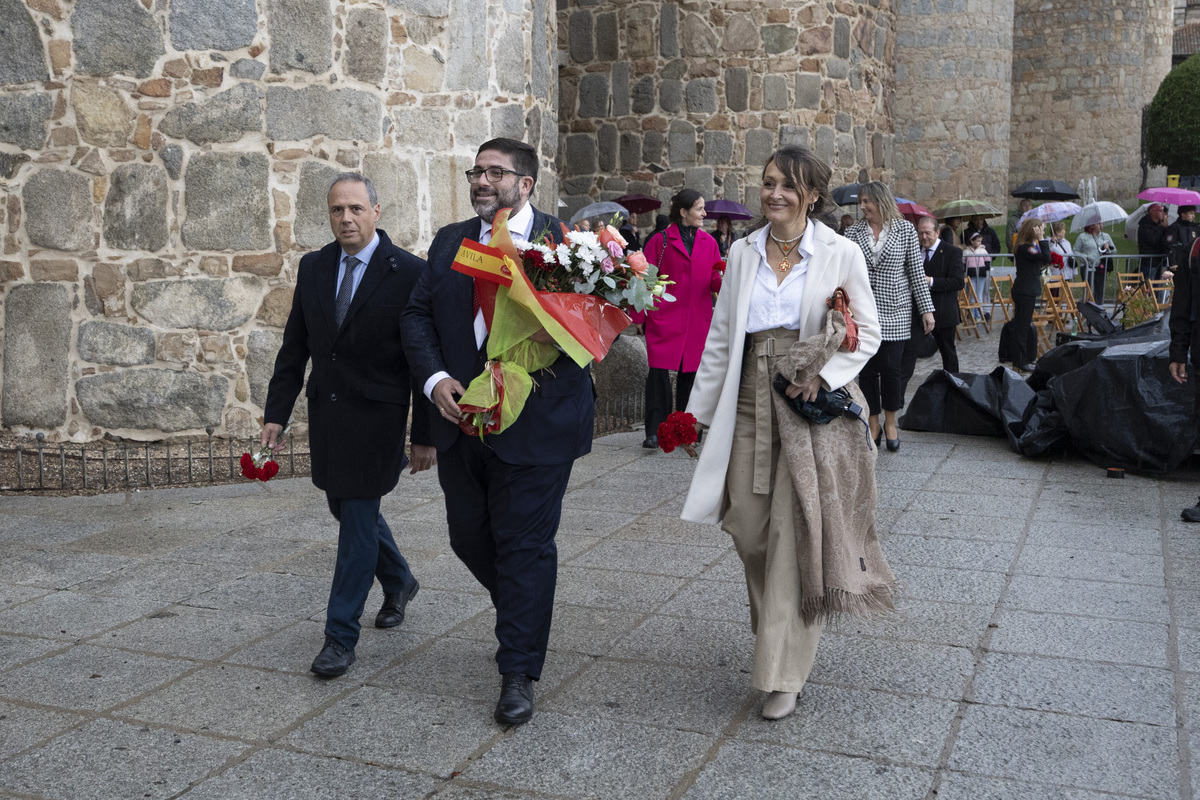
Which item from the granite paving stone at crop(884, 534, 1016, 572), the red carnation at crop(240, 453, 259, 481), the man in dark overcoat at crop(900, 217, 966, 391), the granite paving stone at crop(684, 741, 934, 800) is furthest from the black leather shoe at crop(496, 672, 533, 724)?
the man in dark overcoat at crop(900, 217, 966, 391)

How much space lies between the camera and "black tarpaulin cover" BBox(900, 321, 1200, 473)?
7.61 meters

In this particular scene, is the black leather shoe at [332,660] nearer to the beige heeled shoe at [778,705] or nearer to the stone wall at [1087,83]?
the beige heeled shoe at [778,705]

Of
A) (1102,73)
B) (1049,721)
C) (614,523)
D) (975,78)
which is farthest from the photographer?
(1102,73)

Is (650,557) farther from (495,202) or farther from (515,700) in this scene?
(495,202)

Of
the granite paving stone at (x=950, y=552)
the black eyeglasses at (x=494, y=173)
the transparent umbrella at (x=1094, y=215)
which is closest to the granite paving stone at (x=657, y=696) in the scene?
the black eyeglasses at (x=494, y=173)

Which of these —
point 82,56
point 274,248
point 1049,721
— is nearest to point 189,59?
point 82,56

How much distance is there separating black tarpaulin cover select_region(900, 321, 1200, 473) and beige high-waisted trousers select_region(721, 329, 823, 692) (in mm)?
4491

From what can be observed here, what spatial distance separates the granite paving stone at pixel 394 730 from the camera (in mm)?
3523

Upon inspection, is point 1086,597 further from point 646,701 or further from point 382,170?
point 382,170

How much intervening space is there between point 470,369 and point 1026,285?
1078 cm

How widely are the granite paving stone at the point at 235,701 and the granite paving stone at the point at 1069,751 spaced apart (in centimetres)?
200

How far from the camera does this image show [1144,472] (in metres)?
7.66

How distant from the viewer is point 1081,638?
452 centimetres

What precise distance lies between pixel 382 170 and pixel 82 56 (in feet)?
6.59
